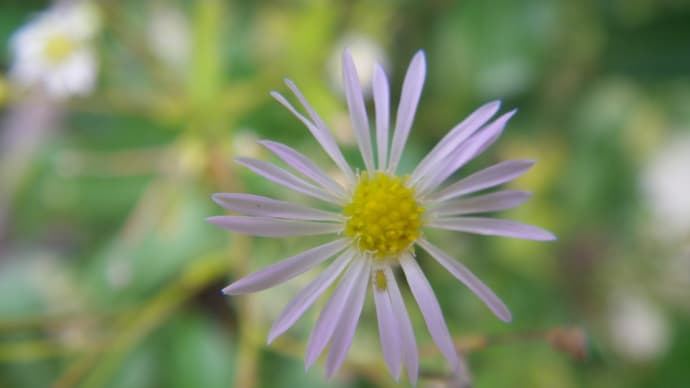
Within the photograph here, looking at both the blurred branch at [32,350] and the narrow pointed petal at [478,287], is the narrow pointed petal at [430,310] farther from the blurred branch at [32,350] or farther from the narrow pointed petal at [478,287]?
the blurred branch at [32,350]

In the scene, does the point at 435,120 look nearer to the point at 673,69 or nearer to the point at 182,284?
the point at 673,69

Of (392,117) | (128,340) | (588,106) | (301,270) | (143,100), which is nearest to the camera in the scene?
(301,270)

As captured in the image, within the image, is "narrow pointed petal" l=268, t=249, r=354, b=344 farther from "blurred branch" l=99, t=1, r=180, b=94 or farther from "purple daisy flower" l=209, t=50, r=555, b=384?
"blurred branch" l=99, t=1, r=180, b=94

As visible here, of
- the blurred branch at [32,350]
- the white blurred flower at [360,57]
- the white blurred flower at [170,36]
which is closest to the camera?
the blurred branch at [32,350]

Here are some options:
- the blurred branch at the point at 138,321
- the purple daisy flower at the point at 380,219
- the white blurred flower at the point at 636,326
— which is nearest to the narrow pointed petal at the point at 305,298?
the purple daisy flower at the point at 380,219

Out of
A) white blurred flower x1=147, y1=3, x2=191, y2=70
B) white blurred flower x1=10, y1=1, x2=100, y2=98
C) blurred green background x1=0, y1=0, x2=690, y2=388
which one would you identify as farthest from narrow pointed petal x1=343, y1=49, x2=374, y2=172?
white blurred flower x1=147, y1=3, x2=191, y2=70

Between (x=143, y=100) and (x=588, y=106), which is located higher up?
(x=588, y=106)

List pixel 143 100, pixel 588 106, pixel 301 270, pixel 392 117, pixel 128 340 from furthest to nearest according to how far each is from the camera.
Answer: pixel 588 106, pixel 392 117, pixel 143 100, pixel 128 340, pixel 301 270

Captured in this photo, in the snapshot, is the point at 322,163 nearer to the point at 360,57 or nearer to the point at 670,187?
the point at 360,57

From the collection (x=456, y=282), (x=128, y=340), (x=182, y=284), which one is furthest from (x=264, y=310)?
(x=456, y=282)
